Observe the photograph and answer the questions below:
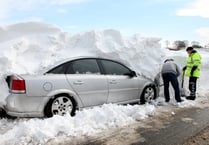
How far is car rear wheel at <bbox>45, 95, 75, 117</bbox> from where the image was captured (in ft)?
18.5

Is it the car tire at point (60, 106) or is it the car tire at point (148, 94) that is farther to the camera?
the car tire at point (148, 94)

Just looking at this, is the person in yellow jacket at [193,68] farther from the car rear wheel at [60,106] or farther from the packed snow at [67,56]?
the car rear wheel at [60,106]

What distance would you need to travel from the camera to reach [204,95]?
931cm

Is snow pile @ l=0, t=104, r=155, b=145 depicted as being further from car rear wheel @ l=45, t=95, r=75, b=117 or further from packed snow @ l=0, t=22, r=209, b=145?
car rear wheel @ l=45, t=95, r=75, b=117

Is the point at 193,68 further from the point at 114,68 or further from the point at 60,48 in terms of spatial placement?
the point at 60,48

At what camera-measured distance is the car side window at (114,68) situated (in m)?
6.76

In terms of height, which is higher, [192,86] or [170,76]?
[170,76]

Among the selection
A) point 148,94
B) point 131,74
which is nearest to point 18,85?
point 131,74

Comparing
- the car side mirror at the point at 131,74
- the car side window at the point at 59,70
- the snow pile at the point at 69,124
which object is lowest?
the snow pile at the point at 69,124

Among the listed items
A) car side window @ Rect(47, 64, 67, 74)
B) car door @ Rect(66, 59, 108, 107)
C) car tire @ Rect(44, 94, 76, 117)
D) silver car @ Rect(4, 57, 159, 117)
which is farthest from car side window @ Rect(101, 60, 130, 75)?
car tire @ Rect(44, 94, 76, 117)

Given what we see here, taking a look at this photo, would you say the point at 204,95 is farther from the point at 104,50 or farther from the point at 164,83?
the point at 104,50

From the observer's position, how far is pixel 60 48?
720 cm

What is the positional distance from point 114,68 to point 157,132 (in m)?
2.21

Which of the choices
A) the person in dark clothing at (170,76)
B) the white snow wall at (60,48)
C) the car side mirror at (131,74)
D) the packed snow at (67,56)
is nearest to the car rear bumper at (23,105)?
the packed snow at (67,56)
